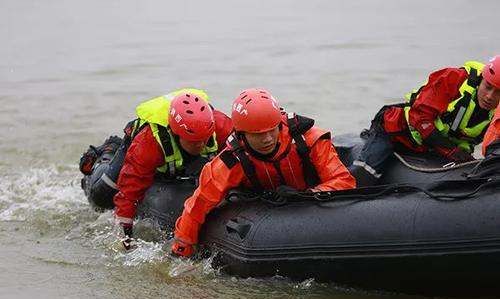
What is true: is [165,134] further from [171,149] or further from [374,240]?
[374,240]

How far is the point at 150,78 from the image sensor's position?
14664 mm

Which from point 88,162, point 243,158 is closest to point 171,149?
point 243,158

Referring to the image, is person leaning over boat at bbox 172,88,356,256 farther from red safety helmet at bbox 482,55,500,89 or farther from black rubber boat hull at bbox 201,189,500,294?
red safety helmet at bbox 482,55,500,89

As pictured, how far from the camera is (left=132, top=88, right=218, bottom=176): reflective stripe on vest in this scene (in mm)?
6031

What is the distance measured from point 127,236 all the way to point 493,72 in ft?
9.40

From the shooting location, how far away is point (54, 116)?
467 inches

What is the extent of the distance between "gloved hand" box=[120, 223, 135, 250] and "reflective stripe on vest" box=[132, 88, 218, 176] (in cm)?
49

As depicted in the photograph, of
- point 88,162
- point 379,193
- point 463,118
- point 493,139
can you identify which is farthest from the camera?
point 88,162

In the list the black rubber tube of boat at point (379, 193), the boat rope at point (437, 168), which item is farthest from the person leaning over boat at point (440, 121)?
the black rubber tube of boat at point (379, 193)

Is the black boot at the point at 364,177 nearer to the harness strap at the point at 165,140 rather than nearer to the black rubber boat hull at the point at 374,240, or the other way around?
the black rubber boat hull at the point at 374,240

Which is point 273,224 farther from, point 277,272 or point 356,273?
point 356,273

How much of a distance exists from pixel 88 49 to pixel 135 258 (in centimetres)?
1280

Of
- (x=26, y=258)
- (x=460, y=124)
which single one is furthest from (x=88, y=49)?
(x=460, y=124)

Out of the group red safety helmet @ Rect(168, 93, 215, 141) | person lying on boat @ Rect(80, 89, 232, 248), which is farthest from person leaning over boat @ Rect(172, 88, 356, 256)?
person lying on boat @ Rect(80, 89, 232, 248)
